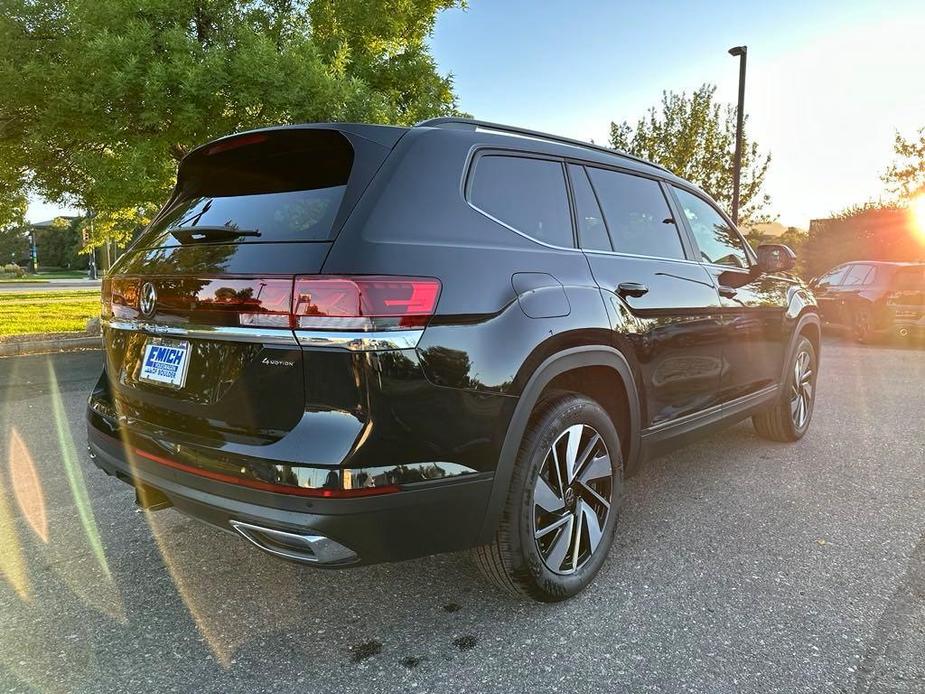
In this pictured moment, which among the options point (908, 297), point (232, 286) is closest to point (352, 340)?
point (232, 286)

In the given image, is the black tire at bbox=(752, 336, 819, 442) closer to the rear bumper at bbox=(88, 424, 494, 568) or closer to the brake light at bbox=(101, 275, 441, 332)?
the rear bumper at bbox=(88, 424, 494, 568)

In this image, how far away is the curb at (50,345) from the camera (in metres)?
8.40

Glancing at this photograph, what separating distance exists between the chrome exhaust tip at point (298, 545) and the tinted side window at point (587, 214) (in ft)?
5.42

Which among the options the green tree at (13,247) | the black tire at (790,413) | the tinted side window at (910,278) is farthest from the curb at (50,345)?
the green tree at (13,247)

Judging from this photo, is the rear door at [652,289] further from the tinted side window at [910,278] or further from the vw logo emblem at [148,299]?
the tinted side window at [910,278]

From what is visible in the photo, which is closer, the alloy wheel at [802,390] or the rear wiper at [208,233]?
the rear wiper at [208,233]

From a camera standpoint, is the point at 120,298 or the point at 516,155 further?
the point at 516,155

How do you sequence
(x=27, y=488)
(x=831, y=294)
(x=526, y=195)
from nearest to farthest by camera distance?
1. (x=526, y=195)
2. (x=27, y=488)
3. (x=831, y=294)

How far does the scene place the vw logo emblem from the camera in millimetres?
2334

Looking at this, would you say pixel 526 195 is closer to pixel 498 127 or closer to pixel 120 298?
pixel 498 127

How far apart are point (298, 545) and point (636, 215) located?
2.34 m

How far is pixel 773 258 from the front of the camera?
4.20 metres

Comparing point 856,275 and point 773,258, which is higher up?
point 773,258

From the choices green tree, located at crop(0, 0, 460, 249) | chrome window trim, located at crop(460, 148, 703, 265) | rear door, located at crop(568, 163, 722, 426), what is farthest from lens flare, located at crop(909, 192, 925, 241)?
chrome window trim, located at crop(460, 148, 703, 265)
